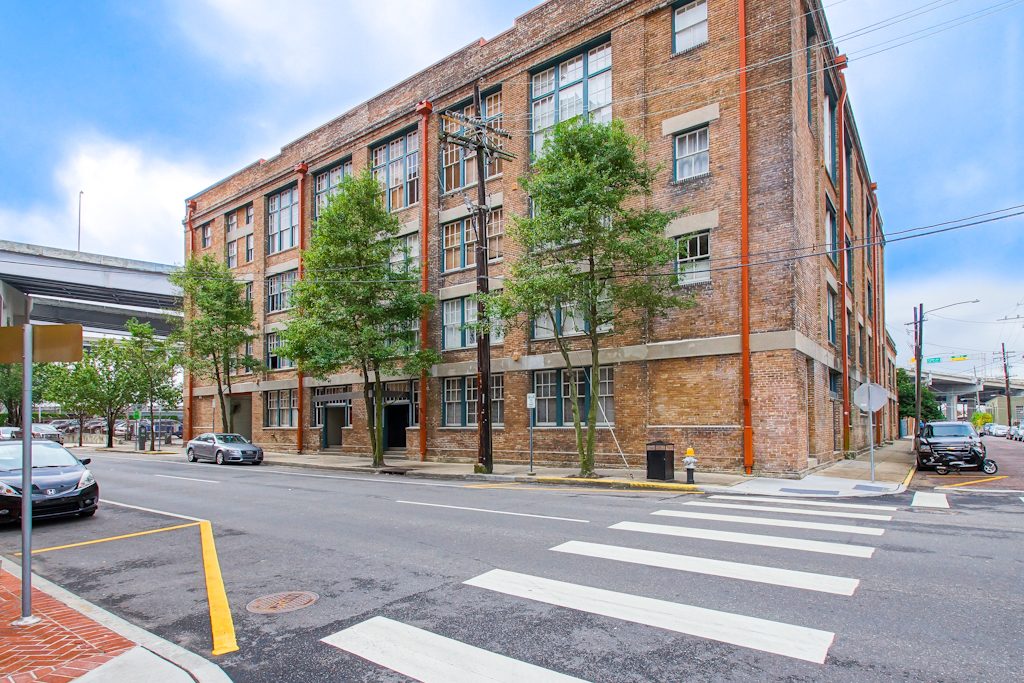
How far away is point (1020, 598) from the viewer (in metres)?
6.03

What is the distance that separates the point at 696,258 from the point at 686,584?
14146 millimetres

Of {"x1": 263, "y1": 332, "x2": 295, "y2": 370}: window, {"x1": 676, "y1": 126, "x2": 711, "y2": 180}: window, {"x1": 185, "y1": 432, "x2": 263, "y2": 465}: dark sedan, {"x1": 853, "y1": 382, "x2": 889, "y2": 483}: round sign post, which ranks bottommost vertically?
{"x1": 185, "y1": 432, "x2": 263, "y2": 465}: dark sedan

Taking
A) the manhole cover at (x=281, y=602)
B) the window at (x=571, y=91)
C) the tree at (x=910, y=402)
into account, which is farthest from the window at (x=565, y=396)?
the tree at (x=910, y=402)

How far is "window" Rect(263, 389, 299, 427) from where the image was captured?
33.1m

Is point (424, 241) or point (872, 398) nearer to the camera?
point (872, 398)

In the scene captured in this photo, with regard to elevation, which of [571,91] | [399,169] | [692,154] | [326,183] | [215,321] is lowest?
[215,321]

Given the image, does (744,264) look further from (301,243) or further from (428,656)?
(301,243)

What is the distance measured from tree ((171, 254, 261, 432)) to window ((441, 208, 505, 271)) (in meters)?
12.8

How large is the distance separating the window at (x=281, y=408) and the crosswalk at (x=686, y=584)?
2588 centimetres

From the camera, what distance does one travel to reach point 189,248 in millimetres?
41406

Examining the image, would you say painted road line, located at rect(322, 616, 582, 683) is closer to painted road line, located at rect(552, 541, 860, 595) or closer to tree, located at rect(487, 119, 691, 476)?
painted road line, located at rect(552, 541, 860, 595)

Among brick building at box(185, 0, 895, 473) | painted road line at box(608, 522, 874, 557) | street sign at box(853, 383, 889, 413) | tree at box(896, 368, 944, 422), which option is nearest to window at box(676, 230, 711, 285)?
brick building at box(185, 0, 895, 473)

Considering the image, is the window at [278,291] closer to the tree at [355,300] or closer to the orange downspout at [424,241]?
the tree at [355,300]

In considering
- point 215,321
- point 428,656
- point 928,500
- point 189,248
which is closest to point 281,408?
point 215,321
